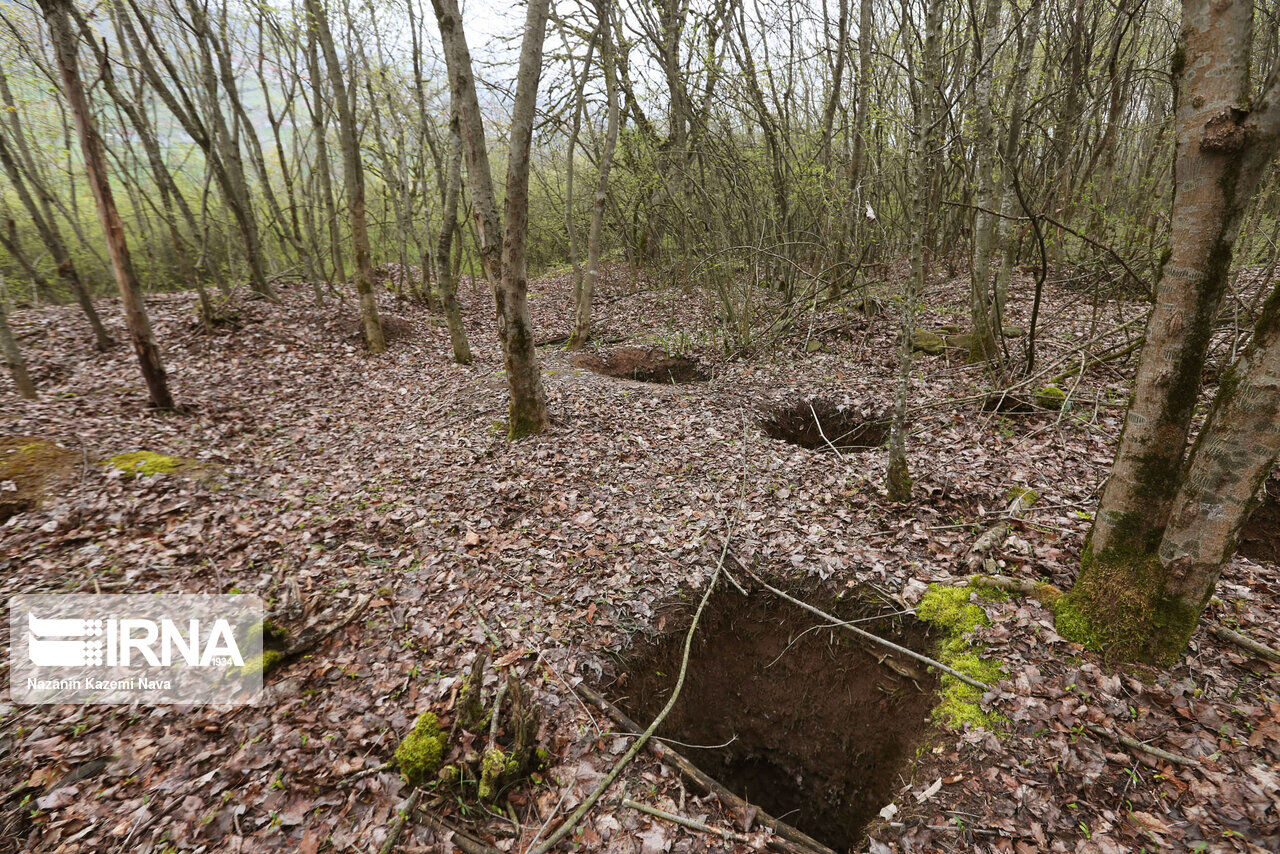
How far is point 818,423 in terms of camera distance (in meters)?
6.68

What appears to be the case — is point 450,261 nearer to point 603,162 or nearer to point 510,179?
point 603,162

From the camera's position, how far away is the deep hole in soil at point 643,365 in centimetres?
970

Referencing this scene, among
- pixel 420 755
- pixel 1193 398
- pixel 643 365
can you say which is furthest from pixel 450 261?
pixel 1193 398

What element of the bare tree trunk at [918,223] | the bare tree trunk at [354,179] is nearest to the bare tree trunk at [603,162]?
the bare tree trunk at [354,179]

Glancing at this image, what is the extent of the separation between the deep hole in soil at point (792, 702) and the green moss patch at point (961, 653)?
163mm

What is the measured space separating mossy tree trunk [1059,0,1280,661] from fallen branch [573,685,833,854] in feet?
7.44

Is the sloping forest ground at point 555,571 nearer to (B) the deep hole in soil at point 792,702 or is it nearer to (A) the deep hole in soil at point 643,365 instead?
(B) the deep hole in soil at point 792,702

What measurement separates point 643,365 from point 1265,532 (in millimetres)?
8163

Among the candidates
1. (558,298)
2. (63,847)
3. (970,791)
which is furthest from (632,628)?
(558,298)

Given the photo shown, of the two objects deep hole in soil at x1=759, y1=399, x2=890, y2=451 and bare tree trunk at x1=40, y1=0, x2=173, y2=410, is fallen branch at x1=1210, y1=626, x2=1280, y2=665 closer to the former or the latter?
deep hole in soil at x1=759, y1=399, x2=890, y2=451

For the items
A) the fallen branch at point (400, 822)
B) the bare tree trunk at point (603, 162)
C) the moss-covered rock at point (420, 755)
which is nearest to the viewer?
the fallen branch at point (400, 822)

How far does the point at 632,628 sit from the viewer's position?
3.87 meters

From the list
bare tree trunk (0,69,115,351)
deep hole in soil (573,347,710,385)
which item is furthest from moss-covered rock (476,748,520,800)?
bare tree trunk (0,69,115,351)

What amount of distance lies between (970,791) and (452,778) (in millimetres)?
2895
